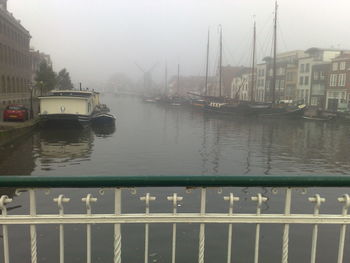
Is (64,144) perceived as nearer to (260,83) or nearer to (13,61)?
(13,61)

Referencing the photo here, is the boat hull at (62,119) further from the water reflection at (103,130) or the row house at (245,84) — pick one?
the row house at (245,84)

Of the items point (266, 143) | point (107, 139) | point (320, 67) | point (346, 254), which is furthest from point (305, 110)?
point (346, 254)

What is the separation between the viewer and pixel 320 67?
68.1m

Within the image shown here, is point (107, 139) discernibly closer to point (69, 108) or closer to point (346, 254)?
point (69, 108)

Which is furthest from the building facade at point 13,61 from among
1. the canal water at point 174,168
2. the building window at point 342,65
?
the building window at point 342,65

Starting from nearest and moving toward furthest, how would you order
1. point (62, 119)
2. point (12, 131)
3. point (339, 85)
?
point (12, 131) → point (62, 119) → point (339, 85)

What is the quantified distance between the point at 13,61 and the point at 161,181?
5754 centimetres

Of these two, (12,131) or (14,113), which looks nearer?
(12,131)

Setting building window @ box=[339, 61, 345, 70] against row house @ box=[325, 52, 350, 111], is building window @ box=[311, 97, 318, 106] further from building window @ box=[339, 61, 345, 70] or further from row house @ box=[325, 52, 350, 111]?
building window @ box=[339, 61, 345, 70]

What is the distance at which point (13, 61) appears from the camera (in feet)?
174

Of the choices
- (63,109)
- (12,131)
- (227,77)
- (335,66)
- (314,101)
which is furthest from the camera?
(227,77)

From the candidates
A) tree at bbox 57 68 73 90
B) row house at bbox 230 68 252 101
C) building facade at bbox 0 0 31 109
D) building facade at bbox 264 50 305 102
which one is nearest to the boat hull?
building facade at bbox 0 0 31 109

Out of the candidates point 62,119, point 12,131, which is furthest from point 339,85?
point 12,131

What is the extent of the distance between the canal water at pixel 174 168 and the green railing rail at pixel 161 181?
31 centimetres
